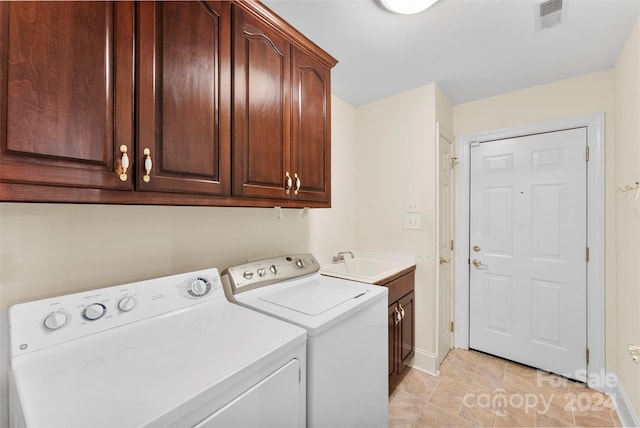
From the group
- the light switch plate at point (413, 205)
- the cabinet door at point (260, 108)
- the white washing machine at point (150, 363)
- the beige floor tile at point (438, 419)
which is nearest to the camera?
the white washing machine at point (150, 363)

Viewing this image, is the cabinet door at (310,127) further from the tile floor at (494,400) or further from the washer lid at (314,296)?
the tile floor at (494,400)

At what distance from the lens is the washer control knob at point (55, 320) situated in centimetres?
84

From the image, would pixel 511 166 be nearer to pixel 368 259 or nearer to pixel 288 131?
pixel 368 259

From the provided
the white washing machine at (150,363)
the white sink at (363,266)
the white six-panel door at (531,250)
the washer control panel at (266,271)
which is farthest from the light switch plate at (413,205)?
the white washing machine at (150,363)

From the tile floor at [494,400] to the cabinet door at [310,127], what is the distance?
155 cm

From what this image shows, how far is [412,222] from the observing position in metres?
2.31

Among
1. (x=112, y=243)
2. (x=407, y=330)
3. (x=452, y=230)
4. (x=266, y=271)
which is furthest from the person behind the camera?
(x=452, y=230)

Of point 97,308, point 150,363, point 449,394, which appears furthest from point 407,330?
point 97,308

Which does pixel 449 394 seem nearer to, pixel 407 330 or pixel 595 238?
pixel 407 330

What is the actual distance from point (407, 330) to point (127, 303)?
1.92 metres

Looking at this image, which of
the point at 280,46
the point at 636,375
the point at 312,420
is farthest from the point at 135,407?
the point at 636,375

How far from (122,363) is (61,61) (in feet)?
2.79

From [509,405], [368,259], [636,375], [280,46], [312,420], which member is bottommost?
[509,405]

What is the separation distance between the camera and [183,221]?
1.35 meters
